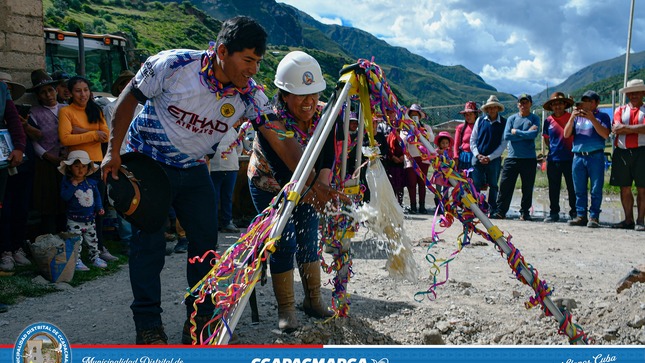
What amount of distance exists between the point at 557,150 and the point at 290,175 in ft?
23.0

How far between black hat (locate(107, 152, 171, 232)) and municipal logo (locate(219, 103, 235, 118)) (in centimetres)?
51

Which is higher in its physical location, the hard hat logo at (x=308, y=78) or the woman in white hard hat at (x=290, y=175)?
the hard hat logo at (x=308, y=78)

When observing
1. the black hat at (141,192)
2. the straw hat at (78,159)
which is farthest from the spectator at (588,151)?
the black hat at (141,192)

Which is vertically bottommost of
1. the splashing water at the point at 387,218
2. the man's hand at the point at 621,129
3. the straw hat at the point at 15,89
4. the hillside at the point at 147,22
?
the splashing water at the point at 387,218

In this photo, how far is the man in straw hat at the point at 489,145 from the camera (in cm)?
981

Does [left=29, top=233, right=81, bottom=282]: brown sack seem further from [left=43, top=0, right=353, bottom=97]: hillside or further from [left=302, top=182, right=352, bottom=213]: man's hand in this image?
[left=43, top=0, right=353, bottom=97]: hillside

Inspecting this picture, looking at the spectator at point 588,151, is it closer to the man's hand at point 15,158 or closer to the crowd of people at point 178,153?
the crowd of people at point 178,153

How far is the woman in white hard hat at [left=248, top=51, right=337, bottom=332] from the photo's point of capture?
371 centimetres

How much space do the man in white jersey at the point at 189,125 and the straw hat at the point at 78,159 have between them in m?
2.58

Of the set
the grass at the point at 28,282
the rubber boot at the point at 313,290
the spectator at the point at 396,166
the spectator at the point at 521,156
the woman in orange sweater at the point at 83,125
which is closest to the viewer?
the rubber boot at the point at 313,290

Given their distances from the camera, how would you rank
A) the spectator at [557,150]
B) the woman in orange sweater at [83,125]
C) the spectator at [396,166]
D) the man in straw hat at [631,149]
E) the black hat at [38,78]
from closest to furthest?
the woman in orange sweater at [83,125] → the black hat at [38,78] → the man in straw hat at [631,149] → the spectator at [557,150] → the spectator at [396,166]

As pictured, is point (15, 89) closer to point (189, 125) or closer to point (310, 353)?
point (189, 125)

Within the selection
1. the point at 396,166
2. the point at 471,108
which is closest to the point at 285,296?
the point at 396,166

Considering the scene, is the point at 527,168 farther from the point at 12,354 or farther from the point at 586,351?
the point at 12,354
